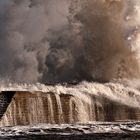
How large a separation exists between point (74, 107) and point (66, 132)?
22400 mm

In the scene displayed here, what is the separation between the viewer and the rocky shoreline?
75.9 metres

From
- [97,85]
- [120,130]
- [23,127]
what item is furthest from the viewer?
[97,85]

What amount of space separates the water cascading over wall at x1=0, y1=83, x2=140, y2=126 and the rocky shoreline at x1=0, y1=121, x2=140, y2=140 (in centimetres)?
523

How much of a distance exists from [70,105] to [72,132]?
→ 22214 millimetres

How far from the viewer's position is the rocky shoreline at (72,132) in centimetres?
7594

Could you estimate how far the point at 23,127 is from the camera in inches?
3629

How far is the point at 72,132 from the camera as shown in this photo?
3287 inches

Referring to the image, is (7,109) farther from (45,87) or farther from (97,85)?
(97,85)

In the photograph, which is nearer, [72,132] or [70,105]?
[72,132]

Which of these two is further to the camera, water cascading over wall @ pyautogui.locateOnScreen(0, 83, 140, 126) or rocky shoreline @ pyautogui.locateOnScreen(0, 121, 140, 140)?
water cascading over wall @ pyautogui.locateOnScreen(0, 83, 140, 126)

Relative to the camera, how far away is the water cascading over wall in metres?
98.6

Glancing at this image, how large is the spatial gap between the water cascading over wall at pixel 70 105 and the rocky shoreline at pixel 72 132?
5.23 metres

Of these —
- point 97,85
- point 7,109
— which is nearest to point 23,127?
point 7,109

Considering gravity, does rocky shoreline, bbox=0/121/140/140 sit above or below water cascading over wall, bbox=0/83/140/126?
below
